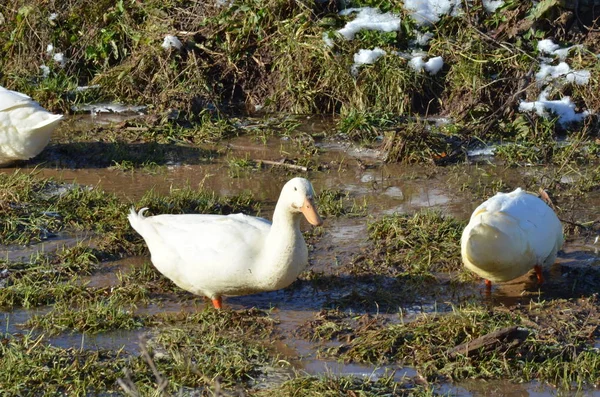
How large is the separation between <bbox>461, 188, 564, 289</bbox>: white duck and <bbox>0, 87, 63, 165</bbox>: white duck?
4.00 metres

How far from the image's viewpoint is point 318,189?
7.80 metres

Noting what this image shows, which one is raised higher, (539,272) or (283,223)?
(283,223)

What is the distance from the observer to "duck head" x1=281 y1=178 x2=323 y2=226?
18.0 ft

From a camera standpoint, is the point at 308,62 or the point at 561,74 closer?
the point at 561,74

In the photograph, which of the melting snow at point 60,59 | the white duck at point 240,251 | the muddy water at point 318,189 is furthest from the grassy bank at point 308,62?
the white duck at point 240,251

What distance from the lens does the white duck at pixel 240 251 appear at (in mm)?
5512

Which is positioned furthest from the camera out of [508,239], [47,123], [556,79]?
[556,79]

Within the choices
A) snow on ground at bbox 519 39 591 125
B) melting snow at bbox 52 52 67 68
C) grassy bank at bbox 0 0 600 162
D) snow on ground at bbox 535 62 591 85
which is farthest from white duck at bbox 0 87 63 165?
snow on ground at bbox 535 62 591 85

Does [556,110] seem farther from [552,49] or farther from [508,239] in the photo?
[508,239]

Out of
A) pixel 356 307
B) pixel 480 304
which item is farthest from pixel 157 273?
pixel 480 304

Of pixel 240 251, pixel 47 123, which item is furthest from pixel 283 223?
pixel 47 123

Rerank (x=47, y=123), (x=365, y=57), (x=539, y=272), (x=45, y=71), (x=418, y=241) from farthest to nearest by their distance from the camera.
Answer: (x=45, y=71), (x=365, y=57), (x=47, y=123), (x=418, y=241), (x=539, y=272)

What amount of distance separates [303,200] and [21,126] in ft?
12.0

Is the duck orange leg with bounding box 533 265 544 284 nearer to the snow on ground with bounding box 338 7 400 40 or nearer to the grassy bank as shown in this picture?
the grassy bank
